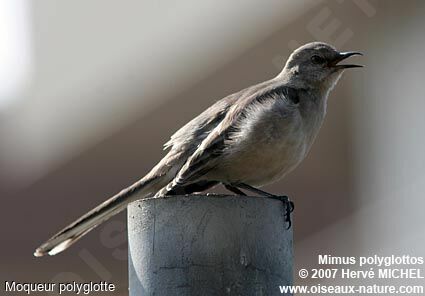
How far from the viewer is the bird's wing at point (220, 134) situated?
25.5 ft

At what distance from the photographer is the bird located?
25.8 ft

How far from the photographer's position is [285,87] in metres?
8.54

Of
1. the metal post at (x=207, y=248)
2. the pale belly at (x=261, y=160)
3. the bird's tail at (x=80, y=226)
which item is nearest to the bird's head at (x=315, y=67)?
the pale belly at (x=261, y=160)

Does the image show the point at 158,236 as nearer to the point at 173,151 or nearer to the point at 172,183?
the point at 172,183

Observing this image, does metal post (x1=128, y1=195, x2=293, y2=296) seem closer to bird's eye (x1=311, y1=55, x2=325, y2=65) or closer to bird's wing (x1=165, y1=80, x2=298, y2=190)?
bird's wing (x1=165, y1=80, x2=298, y2=190)

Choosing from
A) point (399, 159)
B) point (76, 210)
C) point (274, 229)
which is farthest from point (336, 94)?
point (274, 229)

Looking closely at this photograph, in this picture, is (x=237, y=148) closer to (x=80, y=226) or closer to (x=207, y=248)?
(x=80, y=226)

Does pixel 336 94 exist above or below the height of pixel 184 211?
above

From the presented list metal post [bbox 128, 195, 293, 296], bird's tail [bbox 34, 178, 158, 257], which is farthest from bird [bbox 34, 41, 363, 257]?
metal post [bbox 128, 195, 293, 296]

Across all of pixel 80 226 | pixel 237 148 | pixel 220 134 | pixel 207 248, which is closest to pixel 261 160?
pixel 237 148

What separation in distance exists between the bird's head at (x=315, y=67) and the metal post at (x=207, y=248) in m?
2.58

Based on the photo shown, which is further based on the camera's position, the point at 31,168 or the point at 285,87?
the point at 31,168

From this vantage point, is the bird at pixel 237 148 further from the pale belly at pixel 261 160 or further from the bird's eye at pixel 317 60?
the bird's eye at pixel 317 60

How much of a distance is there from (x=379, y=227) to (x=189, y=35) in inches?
153
